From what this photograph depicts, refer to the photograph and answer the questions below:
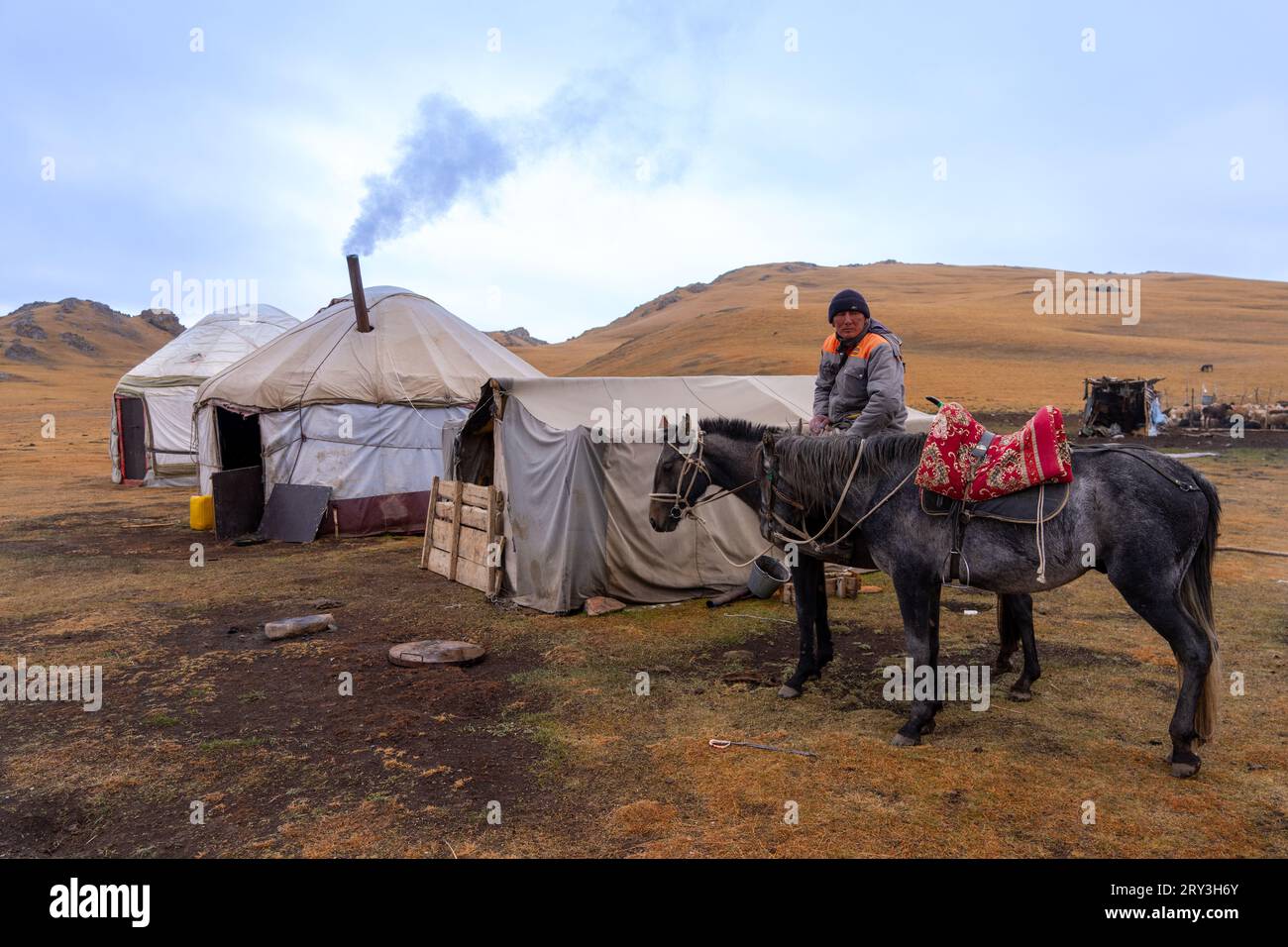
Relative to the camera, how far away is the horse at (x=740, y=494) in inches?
235

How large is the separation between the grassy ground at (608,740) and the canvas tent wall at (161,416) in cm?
1331

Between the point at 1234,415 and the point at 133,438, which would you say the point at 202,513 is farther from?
the point at 1234,415

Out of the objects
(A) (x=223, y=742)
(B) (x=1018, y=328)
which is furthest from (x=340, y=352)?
(B) (x=1018, y=328)

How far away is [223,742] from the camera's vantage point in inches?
209

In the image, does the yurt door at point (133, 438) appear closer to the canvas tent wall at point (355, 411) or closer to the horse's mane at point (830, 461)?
the canvas tent wall at point (355, 411)

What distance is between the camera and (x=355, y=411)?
13.9 m

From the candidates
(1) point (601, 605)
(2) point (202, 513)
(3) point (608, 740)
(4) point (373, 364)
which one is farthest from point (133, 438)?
(3) point (608, 740)

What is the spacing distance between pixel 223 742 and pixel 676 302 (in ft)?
401

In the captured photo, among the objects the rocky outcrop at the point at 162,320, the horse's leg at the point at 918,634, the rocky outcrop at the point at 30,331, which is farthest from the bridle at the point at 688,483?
the rocky outcrop at the point at 162,320

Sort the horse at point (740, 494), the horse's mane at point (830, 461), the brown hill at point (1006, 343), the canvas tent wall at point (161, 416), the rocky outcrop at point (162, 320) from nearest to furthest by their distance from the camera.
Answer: the horse's mane at point (830, 461) < the horse at point (740, 494) < the canvas tent wall at point (161, 416) < the brown hill at point (1006, 343) < the rocky outcrop at point (162, 320)

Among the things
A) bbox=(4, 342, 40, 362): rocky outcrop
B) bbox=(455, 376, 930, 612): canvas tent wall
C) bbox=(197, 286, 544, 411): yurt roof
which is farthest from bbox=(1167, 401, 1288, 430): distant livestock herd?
bbox=(4, 342, 40, 362): rocky outcrop

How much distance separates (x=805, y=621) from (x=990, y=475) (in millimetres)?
1809

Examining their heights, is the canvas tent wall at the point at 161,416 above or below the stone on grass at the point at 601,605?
above
